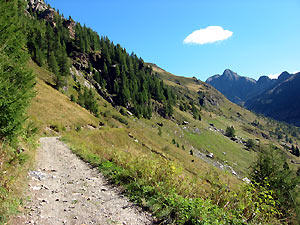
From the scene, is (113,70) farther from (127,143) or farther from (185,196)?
(185,196)

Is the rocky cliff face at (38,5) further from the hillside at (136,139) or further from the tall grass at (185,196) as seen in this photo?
the tall grass at (185,196)

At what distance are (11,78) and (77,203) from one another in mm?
7990

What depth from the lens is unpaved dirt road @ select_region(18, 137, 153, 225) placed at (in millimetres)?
5102

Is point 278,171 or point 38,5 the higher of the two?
point 38,5

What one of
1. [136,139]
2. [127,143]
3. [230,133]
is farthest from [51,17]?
[230,133]

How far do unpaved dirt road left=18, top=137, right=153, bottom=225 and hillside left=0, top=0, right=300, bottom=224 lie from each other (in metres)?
0.46

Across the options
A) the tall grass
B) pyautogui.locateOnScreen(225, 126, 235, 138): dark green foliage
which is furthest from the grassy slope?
pyautogui.locateOnScreen(225, 126, 235, 138): dark green foliage

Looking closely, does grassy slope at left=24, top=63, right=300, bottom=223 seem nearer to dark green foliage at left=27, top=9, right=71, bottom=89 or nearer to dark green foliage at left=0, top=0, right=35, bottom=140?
dark green foliage at left=0, top=0, right=35, bottom=140

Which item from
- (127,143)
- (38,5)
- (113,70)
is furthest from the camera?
(38,5)

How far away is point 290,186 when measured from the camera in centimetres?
2095

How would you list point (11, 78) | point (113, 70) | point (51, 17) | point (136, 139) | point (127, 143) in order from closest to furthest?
point (11, 78) → point (127, 143) → point (136, 139) → point (113, 70) → point (51, 17)

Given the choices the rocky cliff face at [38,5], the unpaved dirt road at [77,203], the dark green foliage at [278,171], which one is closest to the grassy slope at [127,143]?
the unpaved dirt road at [77,203]

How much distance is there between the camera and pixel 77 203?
607cm

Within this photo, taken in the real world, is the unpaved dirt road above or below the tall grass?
below
